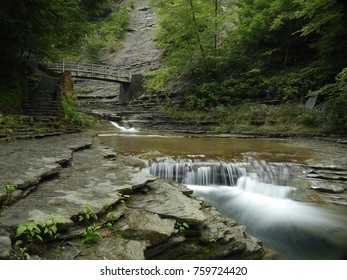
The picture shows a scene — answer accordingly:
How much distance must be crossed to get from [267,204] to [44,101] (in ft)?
39.2

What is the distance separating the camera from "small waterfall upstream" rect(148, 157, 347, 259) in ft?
13.5

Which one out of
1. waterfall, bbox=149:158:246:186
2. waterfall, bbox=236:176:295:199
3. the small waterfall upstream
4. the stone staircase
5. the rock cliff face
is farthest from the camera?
the rock cliff face

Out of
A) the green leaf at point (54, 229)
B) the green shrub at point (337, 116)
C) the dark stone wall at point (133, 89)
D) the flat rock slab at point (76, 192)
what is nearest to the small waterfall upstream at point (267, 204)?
the flat rock slab at point (76, 192)

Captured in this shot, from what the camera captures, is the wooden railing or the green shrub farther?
the wooden railing

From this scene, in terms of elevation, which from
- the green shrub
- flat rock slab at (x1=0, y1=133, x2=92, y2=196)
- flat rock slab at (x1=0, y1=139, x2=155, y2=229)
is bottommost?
flat rock slab at (x1=0, y1=139, x2=155, y2=229)

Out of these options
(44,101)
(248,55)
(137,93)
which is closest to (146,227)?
(44,101)

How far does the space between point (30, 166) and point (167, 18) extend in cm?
Result: 1626

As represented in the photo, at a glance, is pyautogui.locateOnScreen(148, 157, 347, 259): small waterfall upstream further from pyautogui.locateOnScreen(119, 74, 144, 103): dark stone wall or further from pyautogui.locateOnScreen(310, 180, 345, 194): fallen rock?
pyautogui.locateOnScreen(119, 74, 144, 103): dark stone wall

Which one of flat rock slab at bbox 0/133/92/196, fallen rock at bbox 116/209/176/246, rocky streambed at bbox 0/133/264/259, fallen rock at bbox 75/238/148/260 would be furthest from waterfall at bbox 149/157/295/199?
fallen rock at bbox 75/238/148/260

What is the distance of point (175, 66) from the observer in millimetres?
17766

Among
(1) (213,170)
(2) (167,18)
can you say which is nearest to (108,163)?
(1) (213,170)

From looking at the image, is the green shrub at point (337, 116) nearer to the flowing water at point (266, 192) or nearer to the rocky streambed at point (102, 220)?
the flowing water at point (266, 192)

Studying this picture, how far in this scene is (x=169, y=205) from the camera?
134 inches

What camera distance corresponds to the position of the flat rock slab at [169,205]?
123 inches
